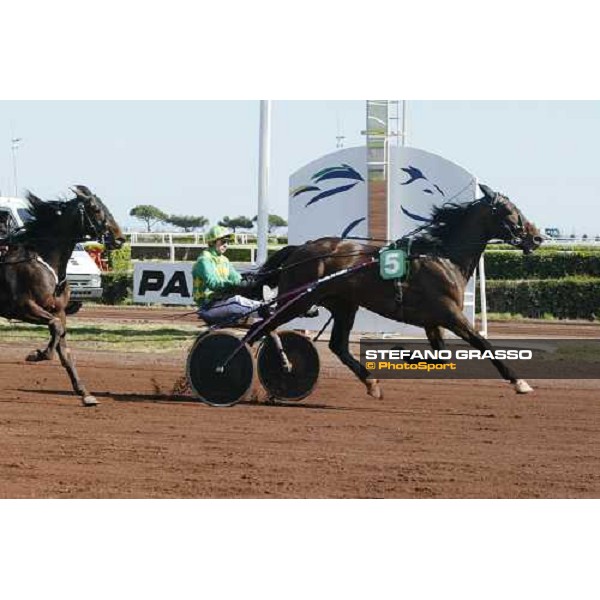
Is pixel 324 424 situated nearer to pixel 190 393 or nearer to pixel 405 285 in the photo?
pixel 405 285

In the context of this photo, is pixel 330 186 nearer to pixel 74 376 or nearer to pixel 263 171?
pixel 263 171

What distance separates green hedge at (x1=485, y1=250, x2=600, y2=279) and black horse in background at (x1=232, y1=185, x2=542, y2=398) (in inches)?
554

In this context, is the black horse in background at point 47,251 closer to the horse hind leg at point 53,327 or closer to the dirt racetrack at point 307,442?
the horse hind leg at point 53,327

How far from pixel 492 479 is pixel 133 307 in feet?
60.1

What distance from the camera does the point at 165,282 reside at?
18766mm

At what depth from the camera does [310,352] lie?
442 inches

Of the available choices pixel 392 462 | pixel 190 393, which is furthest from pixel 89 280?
pixel 392 462

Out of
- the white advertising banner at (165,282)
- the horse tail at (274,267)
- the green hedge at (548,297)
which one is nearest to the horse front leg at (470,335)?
the horse tail at (274,267)

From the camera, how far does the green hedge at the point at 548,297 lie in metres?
23.2

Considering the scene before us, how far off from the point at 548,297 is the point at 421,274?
1307 cm

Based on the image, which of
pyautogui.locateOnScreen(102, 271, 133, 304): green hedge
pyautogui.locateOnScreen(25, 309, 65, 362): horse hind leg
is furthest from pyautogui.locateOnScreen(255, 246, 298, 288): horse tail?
pyautogui.locateOnScreen(102, 271, 133, 304): green hedge

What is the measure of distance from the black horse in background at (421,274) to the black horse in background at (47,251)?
1606 millimetres

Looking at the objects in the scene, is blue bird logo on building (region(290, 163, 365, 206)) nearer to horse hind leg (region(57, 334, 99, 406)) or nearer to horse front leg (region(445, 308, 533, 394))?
horse front leg (region(445, 308, 533, 394))

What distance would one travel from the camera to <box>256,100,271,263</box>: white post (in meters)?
16.6
